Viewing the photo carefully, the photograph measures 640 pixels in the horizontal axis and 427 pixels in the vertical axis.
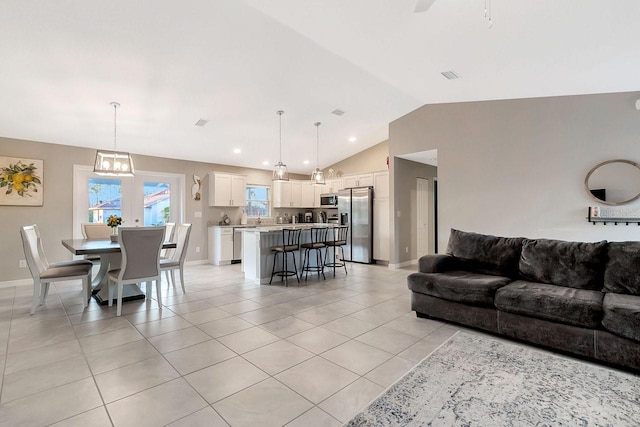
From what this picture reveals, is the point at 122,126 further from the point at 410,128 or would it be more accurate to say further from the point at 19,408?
the point at 410,128

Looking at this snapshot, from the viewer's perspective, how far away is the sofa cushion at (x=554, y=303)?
7.84 ft

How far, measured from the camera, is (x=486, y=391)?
1523mm

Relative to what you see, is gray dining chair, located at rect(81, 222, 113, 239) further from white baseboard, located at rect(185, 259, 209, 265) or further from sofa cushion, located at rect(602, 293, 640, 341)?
sofa cushion, located at rect(602, 293, 640, 341)

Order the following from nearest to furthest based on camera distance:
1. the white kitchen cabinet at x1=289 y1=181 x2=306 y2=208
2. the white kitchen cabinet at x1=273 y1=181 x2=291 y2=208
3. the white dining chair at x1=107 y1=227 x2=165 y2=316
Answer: the white dining chair at x1=107 y1=227 x2=165 y2=316 → the white kitchen cabinet at x1=273 y1=181 x2=291 y2=208 → the white kitchen cabinet at x1=289 y1=181 x2=306 y2=208

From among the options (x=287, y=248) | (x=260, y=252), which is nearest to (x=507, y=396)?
(x=287, y=248)

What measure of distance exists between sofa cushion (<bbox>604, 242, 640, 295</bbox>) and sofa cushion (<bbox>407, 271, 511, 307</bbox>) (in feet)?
2.58

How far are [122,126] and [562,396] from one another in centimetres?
612

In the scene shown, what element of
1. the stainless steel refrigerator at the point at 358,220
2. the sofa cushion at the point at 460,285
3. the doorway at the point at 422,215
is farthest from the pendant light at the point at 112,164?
the doorway at the point at 422,215

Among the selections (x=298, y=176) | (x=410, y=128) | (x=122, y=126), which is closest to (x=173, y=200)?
(x=122, y=126)

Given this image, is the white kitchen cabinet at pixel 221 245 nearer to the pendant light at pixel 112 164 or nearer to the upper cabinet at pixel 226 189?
the upper cabinet at pixel 226 189

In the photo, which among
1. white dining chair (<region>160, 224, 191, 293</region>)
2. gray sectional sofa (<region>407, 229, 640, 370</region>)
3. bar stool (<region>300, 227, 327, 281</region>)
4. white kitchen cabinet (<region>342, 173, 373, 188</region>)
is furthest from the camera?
white kitchen cabinet (<region>342, 173, 373, 188</region>)

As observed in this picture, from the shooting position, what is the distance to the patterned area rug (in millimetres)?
1324

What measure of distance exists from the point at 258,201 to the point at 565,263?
21.9ft

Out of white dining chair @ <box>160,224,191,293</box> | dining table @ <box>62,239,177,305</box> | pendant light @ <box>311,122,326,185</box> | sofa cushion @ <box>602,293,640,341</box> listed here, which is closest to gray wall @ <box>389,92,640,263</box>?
pendant light @ <box>311,122,326,185</box>
